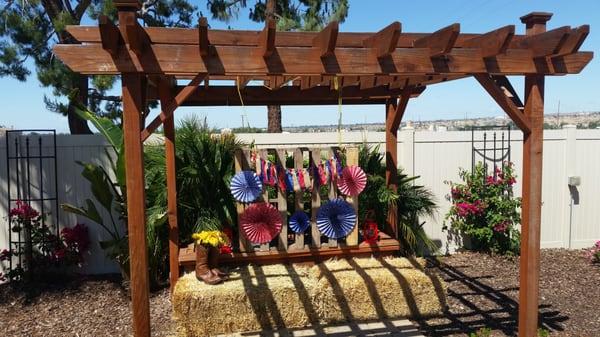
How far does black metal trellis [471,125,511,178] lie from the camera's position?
707 centimetres

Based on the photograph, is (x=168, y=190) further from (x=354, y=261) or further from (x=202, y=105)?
(x=354, y=261)

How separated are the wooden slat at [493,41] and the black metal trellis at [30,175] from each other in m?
5.03

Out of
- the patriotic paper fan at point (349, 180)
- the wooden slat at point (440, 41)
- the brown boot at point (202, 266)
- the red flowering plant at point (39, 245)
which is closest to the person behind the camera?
the wooden slat at point (440, 41)

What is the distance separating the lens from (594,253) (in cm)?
667

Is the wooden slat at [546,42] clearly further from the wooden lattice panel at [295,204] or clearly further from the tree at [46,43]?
the tree at [46,43]

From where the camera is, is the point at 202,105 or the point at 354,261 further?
the point at 202,105

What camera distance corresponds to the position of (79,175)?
6.17 metres

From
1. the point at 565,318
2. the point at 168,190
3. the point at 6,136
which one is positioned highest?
the point at 6,136

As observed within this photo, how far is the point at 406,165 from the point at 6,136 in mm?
5165

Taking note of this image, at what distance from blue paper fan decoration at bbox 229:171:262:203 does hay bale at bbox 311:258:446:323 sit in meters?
1.02

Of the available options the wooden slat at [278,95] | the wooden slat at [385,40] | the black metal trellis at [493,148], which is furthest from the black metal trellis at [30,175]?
the black metal trellis at [493,148]

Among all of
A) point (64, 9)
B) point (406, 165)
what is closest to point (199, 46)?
point (406, 165)

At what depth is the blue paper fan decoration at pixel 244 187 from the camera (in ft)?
16.6

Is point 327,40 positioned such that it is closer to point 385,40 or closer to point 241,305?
point 385,40
